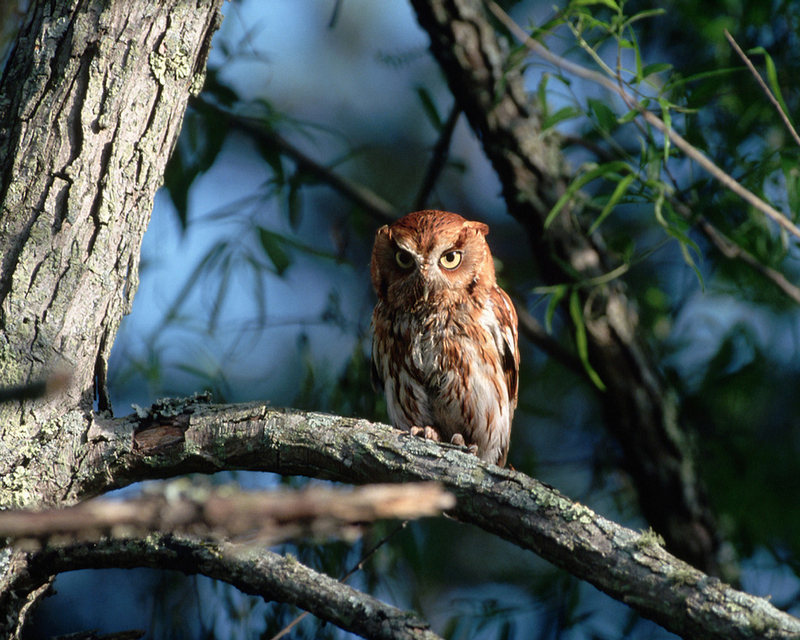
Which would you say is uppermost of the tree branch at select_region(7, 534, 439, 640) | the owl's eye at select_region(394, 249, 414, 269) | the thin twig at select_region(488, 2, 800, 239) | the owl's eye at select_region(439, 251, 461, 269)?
the thin twig at select_region(488, 2, 800, 239)

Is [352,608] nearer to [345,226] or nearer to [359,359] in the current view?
[359,359]

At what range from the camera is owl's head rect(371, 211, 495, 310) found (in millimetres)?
2385

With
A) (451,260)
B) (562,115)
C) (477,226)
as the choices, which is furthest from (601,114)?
(451,260)

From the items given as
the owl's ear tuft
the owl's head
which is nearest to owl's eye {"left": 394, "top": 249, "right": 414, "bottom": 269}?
the owl's head

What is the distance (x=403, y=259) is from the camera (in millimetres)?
2479

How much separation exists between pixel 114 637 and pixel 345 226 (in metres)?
2.51

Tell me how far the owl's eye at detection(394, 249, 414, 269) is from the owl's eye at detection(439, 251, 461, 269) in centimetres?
12

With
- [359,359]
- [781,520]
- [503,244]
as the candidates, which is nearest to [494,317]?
[359,359]

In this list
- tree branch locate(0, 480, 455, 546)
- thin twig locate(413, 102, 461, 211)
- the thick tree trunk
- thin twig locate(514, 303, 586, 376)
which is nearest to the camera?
tree branch locate(0, 480, 455, 546)

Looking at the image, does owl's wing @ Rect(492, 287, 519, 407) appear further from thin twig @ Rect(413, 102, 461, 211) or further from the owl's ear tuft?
thin twig @ Rect(413, 102, 461, 211)

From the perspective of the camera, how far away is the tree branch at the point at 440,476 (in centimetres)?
128

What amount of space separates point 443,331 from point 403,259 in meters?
0.31

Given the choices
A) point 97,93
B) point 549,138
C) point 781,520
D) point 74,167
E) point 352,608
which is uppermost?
point 549,138

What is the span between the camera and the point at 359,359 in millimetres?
2902
